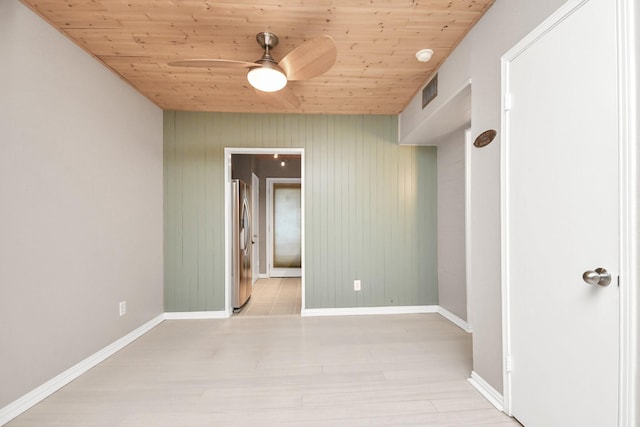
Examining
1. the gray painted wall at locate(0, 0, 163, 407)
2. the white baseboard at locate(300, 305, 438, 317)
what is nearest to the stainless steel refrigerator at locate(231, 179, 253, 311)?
the white baseboard at locate(300, 305, 438, 317)

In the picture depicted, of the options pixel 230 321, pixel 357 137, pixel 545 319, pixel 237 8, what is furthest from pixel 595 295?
pixel 230 321

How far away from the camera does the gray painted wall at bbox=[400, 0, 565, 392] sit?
5.33ft

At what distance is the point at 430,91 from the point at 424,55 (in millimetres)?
431

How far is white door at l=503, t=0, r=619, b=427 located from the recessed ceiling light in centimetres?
71

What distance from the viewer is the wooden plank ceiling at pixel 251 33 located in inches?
67.4

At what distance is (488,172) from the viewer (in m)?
1.75

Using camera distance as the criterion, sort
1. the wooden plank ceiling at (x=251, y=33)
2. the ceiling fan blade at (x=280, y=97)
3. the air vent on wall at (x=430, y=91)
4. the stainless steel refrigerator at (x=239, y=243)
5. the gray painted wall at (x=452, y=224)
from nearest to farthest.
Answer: the wooden plank ceiling at (x=251, y=33)
the ceiling fan blade at (x=280, y=97)
the air vent on wall at (x=430, y=91)
the gray painted wall at (x=452, y=224)
the stainless steel refrigerator at (x=239, y=243)

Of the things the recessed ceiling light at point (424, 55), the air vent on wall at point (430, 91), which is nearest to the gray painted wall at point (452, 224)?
the air vent on wall at point (430, 91)

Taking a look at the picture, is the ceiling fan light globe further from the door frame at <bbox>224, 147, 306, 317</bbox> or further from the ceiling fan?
the door frame at <bbox>224, 147, 306, 317</bbox>

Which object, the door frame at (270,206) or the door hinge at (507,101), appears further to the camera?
the door frame at (270,206)

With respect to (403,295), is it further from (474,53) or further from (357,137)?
(474,53)

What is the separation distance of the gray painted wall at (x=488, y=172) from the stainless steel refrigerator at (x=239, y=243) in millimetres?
2694

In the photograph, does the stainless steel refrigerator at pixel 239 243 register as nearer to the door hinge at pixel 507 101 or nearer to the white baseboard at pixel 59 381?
the white baseboard at pixel 59 381

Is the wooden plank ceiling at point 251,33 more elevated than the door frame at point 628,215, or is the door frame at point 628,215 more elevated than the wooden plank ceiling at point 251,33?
the wooden plank ceiling at point 251,33
